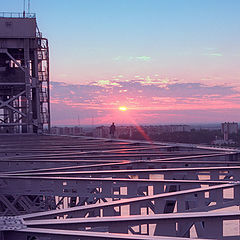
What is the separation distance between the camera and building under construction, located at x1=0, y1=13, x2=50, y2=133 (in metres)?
45.8

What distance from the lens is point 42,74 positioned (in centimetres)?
4847

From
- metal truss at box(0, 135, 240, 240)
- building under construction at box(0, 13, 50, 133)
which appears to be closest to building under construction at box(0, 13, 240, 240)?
metal truss at box(0, 135, 240, 240)

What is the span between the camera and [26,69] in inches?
1779

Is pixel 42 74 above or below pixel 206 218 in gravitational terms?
above

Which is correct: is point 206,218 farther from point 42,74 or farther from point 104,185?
point 42,74

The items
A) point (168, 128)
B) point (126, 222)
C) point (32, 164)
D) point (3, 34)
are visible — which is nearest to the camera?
point (126, 222)

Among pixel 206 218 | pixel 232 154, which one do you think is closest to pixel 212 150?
pixel 232 154

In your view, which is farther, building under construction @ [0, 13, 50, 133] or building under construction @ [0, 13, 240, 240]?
building under construction @ [0, 13, 50, 133]

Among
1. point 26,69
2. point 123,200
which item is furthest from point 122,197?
point 26,69

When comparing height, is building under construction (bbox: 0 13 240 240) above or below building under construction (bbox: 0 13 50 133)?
below

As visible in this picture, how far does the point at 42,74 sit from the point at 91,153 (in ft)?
101

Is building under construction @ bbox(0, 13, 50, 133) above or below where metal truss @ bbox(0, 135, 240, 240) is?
above

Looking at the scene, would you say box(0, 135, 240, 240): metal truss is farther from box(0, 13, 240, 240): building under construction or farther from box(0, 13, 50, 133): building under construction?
box(0, 13, 50, 133): building under construction

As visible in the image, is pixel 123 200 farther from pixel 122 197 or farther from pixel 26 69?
pixel 26 69
